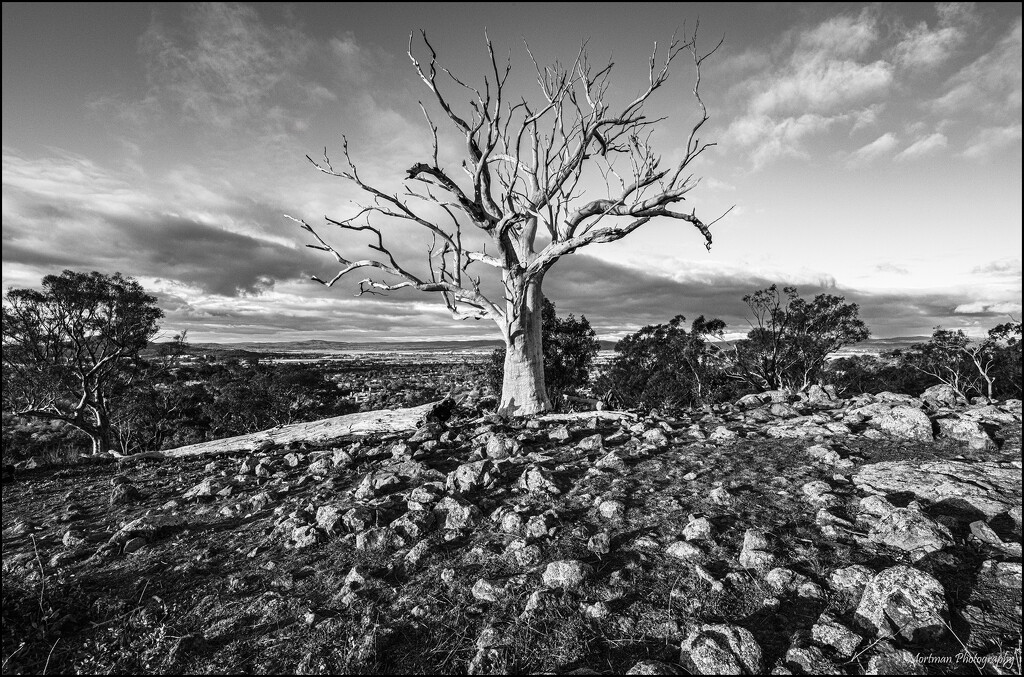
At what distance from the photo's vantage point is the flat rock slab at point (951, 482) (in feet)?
14.2

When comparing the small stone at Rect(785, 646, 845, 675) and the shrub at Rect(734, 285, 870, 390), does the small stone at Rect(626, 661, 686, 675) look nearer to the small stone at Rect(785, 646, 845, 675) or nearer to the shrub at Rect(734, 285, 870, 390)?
the small stone at Rect(785, 646, 845, 675)

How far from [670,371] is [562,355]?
959 centimetres

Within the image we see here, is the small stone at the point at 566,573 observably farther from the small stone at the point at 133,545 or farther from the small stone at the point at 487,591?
the small stone at the point at 133,545

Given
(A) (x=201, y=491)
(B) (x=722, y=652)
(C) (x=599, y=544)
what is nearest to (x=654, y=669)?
(B) (x=722, y=652)

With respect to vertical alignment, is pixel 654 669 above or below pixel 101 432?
above

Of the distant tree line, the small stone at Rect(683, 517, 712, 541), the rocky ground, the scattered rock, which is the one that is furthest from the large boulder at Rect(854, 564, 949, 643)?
the distant tree line

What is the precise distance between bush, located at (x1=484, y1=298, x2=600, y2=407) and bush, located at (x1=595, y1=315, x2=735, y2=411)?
530 cm

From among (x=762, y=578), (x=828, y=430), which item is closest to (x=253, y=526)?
(x=762, y=578)

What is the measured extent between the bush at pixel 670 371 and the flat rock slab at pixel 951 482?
2452cm

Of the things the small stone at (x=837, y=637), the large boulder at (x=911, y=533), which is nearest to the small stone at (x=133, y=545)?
the small stone at (x=837, y=637)

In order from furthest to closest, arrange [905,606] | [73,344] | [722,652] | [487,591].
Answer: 1. [73,344]
2. [487,591]
3. [905,606]
4. [722,652]

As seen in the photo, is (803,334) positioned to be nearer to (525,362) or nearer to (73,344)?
(525,362)

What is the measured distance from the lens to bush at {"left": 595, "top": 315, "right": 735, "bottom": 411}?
3028 cm

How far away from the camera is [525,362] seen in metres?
11.8
